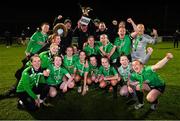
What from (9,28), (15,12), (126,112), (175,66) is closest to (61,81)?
(126,112)

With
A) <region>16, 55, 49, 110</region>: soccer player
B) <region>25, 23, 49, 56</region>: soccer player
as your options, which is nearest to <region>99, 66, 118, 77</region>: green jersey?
<region>16, 55, 49, 110</region>: soccer player

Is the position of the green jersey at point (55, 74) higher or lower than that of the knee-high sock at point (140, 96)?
higher

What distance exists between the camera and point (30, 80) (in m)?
7.73

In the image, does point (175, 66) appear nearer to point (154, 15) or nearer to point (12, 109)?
point (12, 109)

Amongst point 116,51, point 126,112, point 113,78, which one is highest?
point 116,51

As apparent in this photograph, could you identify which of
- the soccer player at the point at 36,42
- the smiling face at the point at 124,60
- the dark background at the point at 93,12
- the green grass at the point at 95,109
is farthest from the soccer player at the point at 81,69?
the dark background at the point at 93,12

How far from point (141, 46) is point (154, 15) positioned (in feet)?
118

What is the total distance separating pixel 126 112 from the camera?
7.75 metres

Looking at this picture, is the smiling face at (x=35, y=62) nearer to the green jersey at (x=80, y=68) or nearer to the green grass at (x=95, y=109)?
the green grass at (x=95, y=109)

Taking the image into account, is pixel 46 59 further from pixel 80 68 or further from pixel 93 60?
pixel 93 60

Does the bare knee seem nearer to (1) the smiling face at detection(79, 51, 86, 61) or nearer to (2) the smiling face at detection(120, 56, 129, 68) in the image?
(1) the smiling face at detection(79, 51, 86, 61)

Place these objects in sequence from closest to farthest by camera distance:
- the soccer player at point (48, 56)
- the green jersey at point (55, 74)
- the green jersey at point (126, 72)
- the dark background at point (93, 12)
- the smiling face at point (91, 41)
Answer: the green jersey at point (55, 74)
the green jersey at point (126, 72)
the soccer player at point (48, 56)
the smiling face at point (91, 41)
the dark background at point (93, 12)

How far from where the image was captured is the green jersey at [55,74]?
27.7 feet

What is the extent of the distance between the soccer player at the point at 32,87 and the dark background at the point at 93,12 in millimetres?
31488
